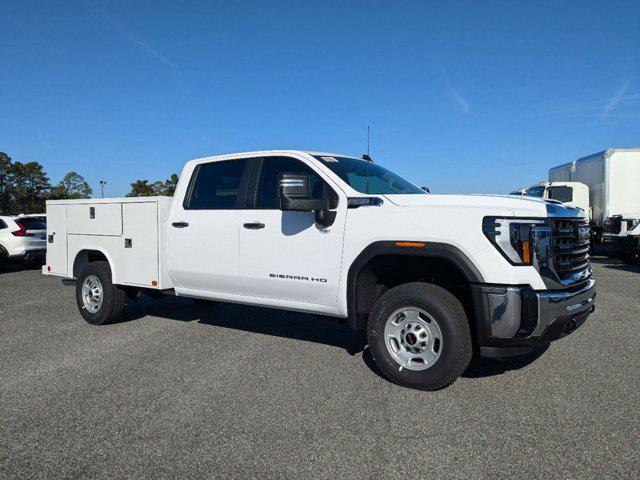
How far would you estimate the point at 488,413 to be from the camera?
362 cm

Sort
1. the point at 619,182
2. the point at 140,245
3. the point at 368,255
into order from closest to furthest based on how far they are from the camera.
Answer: the point at 368,255
the point at 140,245
the point at 619,182

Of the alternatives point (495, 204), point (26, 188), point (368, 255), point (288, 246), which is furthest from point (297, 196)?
point (26, 188)

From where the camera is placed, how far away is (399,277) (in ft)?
15.1

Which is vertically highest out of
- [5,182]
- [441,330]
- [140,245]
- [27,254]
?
[5,182]

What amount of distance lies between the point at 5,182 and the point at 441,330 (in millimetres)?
66036

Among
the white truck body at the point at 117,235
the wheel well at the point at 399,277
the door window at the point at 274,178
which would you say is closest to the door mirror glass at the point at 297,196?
the door window at the point at 274,178

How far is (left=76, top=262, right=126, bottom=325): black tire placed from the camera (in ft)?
20.6

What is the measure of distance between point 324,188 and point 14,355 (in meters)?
3.63

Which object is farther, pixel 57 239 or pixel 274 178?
pixel 57 239

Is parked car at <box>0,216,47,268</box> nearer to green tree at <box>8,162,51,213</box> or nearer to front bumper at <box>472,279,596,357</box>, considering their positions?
front bumper at <box>472,279,596,357</box>

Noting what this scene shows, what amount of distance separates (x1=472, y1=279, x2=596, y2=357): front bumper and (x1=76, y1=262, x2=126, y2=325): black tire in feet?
14.8

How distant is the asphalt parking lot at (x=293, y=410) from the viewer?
2936 mm

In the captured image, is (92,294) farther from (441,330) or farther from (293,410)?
(441,330)

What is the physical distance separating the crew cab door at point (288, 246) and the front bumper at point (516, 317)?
1.31 m
